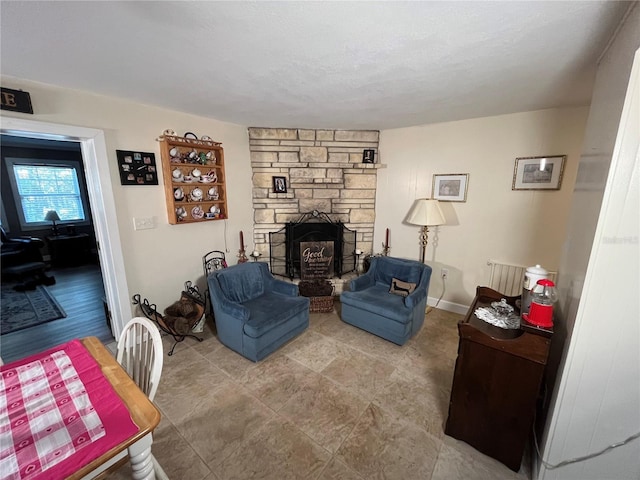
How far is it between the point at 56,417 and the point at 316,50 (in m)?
2.08

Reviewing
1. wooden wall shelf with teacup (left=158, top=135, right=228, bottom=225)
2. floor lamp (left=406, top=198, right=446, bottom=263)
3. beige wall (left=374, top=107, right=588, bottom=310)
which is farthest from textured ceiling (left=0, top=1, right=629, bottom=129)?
floor lamp (left=406, top=198, right=446, bottom=263)

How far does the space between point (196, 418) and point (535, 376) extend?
83.6 inches

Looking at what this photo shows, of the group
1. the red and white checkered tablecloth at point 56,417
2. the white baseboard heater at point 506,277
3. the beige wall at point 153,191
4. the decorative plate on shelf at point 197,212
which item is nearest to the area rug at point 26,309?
the beige wall at point 153,191

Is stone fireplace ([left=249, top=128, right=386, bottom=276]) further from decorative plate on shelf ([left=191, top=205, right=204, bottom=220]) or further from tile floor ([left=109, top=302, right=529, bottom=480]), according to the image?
tile floor ([left=109, top=302, right=529, bottom=480])

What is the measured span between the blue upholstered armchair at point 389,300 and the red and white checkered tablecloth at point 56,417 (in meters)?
2.19

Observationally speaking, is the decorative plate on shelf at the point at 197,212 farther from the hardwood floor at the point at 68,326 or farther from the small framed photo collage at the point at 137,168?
the hardwood floor at the point at 68,326

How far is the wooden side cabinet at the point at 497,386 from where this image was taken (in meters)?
1.35

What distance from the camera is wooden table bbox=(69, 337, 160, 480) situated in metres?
0.86

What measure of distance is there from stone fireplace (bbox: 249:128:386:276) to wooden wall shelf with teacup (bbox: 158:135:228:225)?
55 centimetres

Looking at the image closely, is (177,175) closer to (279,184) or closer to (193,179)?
(193,179)

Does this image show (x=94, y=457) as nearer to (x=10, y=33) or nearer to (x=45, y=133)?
(x=10, y=33)

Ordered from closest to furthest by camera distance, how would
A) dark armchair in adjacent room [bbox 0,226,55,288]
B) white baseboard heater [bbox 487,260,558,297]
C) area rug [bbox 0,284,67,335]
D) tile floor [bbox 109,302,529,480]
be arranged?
tile floor [bbox 109,302,529,480], white baseboard heater [bbox 487,260,558,297], area rug [bbox 0,284,67,335], dark armchair in adjacent room [bbox 0,226,55,288]

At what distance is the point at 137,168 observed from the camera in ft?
8.14

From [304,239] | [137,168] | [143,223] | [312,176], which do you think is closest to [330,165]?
[312,176]
